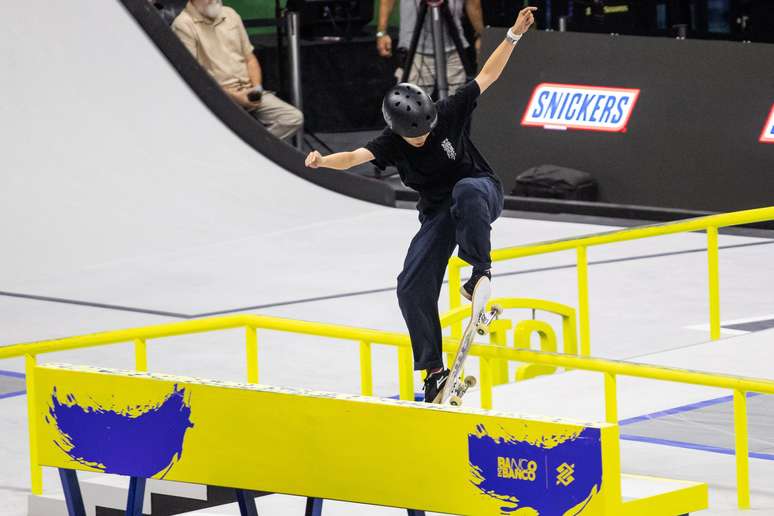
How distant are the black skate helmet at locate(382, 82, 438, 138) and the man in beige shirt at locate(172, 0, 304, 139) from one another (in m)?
9.54

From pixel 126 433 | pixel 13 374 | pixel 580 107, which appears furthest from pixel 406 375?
pixel 580 107

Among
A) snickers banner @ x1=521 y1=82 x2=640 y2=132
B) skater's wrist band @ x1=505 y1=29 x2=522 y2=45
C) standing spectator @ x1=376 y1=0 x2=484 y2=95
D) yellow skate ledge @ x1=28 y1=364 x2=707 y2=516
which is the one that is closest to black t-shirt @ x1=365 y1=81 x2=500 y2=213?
skater's wrist band @ x1=505 y1=29 x2=522 y2=45

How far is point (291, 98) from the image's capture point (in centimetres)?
1780

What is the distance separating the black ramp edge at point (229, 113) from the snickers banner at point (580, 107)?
5.55 feet

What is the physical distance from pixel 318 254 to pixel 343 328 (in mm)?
7282

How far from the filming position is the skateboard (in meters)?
6.75

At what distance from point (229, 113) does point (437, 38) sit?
7.03ft

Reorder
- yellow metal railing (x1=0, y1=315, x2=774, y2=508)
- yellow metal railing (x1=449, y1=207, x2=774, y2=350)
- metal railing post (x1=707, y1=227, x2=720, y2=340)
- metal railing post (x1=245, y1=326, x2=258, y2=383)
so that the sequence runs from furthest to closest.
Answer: metal railing post (x1=707, y1=227, x2=720, y2=340), yellow metal railing (x1=449, y1=207, x2=774, y2=350), metal railing post (x1=245, y1=326, x2=258, y2=383), yellow metal railing (x1=0, y1=315, x2=774, y2=508)

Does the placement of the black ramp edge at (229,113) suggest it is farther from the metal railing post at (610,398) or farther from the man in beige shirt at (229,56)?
the metal railing post at (610,398)

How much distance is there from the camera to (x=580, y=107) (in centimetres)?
1512

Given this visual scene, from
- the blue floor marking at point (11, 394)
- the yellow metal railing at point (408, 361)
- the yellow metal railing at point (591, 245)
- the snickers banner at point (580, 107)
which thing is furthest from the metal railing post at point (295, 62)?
the yellow metal railing at point (408, 361)

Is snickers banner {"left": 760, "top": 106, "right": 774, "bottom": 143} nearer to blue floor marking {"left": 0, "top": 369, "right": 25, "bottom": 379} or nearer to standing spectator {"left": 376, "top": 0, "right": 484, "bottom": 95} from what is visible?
standing spectator {"left": 376, "top": 0, "right": 484, "bottom": 95}

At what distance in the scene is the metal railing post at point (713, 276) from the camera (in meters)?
9.51

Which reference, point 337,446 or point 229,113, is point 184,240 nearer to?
point 229,113
